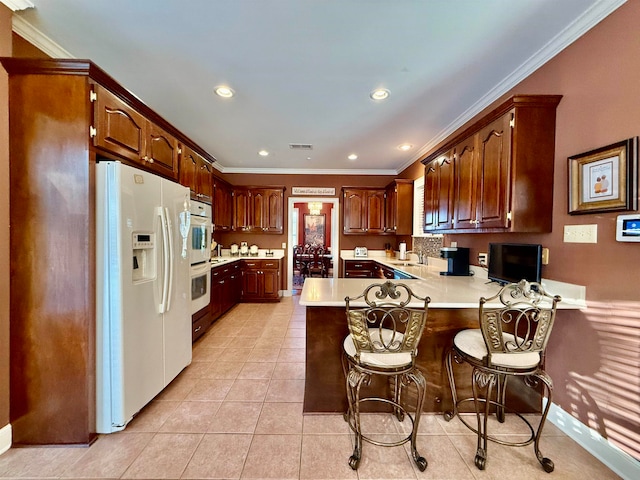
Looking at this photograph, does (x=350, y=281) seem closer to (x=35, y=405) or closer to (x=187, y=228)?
(x=187, y=228)

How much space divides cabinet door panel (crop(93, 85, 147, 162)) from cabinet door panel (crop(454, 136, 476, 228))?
279 cm

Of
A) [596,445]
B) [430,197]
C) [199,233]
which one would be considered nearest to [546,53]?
[430,197]

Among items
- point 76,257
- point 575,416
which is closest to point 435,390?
point 575,416

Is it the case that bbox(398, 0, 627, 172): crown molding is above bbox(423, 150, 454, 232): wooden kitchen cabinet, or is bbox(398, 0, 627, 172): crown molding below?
above

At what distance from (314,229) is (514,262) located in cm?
740

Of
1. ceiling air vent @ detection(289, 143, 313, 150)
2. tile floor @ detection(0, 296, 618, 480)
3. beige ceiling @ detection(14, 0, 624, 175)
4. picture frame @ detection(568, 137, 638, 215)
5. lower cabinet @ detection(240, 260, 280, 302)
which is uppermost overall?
ceiling air vent @ detection(289, 143, 313, 150)

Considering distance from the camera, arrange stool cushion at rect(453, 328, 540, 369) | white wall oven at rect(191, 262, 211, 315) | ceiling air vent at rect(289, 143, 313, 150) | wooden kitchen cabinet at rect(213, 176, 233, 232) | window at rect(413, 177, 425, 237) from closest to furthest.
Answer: stool cushion at rect(453, 328, 540, 369)
white wall oven at rect(191, 262, 211, 315)
ceiling air vent at rect(289, 143, 313, 150)
window at rect(413, 177, 425, 237)
wooden kitchen cabinet at rect(213, 176, 233, 232)

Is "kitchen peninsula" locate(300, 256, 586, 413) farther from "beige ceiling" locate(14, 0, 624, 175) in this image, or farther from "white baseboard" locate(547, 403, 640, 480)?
"beige ceiling" locate(14, 0, 624, 175)

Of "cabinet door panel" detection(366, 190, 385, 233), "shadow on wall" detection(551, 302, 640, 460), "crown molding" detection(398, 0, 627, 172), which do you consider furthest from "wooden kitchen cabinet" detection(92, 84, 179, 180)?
"cabinet door panel" detection(366, 190, 385, 233)

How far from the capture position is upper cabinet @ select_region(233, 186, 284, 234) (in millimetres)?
5391

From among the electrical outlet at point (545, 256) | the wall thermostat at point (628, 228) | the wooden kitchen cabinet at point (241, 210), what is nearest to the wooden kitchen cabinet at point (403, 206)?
the electrical outlet at point (545, 256)

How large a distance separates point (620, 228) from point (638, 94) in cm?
73

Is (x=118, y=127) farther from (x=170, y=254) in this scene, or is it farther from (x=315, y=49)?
(x=315, y=49)

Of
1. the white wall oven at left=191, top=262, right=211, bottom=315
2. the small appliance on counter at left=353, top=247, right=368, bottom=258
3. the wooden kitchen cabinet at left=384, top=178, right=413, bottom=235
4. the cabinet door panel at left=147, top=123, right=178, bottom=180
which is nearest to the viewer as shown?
the cabinet door panel at left=147, top=123, right=178, bottom=180
